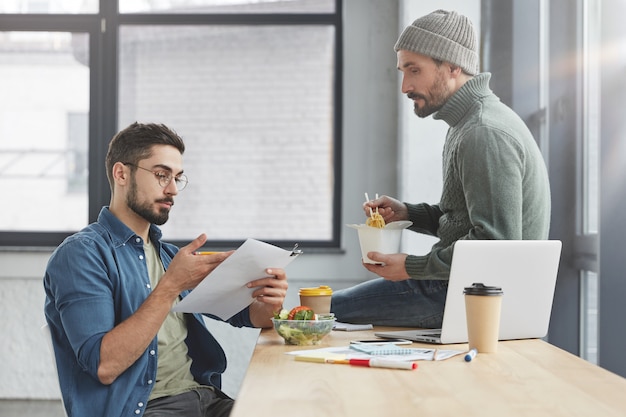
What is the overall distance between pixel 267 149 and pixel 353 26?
808mm

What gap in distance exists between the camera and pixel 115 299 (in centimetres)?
195

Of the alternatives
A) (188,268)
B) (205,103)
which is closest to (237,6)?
(205,103)

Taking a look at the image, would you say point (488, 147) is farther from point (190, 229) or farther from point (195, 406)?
point (190, 229)

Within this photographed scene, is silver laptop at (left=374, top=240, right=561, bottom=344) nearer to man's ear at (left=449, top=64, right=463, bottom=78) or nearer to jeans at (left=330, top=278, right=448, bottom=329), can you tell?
jeans at (left=330, top=278, right=448, bottom=329)

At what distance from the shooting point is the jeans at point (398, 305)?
2.13 metres

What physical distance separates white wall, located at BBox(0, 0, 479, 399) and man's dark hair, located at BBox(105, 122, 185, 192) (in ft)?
7.71

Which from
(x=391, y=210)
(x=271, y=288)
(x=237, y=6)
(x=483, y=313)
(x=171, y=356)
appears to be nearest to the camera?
(x=483, y=313)

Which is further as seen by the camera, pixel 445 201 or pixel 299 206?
pixel 299 206

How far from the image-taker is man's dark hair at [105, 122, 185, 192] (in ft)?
7.10

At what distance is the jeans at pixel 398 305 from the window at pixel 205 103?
7.68 ft

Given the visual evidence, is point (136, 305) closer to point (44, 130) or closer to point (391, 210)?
point (391, 210)

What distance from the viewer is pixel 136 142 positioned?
2.17 metres

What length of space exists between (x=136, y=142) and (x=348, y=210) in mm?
2404

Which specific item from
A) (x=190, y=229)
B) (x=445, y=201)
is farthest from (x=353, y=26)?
(x=445, y=201)
